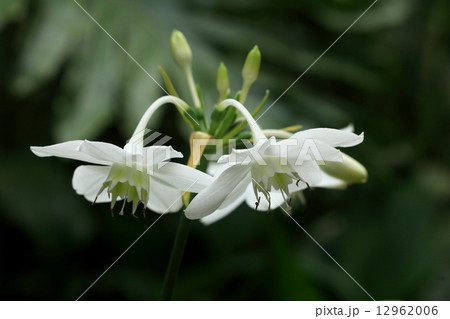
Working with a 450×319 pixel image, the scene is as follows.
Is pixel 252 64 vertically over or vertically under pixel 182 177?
over

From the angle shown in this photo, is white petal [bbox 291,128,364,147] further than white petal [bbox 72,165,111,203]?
No

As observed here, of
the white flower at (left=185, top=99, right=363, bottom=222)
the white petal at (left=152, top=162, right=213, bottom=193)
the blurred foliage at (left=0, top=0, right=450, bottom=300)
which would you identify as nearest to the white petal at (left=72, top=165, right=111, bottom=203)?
the white petal at (left=152, top=162, right=213, bottom=193)

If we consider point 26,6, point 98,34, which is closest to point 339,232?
point 98,34

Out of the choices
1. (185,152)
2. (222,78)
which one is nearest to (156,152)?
(222,78)

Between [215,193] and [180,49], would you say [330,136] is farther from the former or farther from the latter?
[180,49]

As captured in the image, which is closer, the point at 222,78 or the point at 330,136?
the point at 330,136

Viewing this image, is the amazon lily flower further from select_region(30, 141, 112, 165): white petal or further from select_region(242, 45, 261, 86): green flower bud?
select_region(242, 45, 261, 86): green flower bud

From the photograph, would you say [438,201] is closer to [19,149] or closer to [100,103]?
[100,103]
